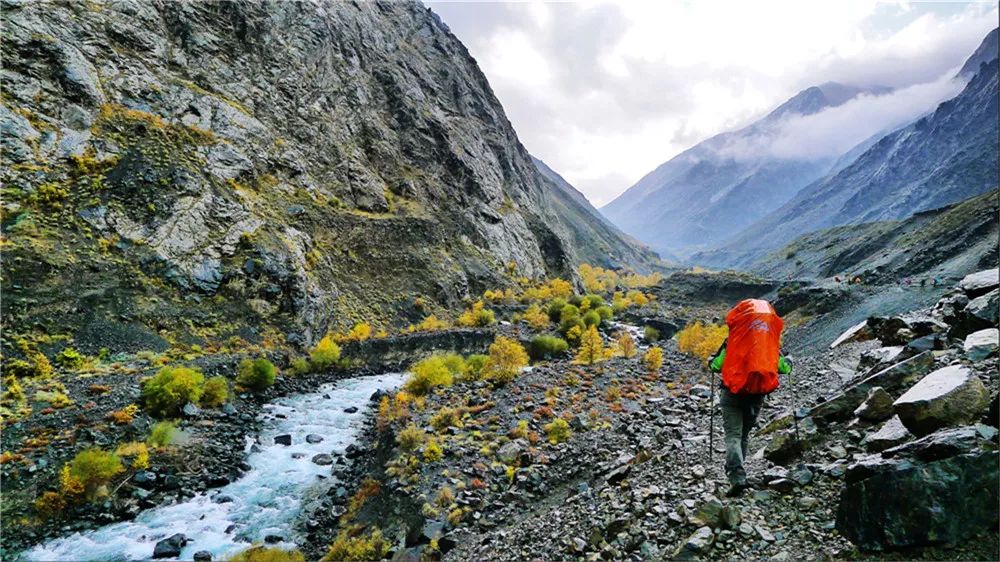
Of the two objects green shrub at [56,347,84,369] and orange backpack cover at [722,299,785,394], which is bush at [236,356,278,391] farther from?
orange backpack cover at [722,299,785,394]

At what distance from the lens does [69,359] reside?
24.5 metres

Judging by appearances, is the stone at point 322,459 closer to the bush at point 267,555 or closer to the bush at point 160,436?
the bush at point 160,436

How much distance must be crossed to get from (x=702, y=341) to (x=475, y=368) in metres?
20.2

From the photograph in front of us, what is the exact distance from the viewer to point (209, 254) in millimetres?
35781

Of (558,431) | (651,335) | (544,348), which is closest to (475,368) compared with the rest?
(558,431)

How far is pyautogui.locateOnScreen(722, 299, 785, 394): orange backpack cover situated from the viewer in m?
7.44

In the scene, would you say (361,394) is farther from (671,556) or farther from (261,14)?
(261,14)

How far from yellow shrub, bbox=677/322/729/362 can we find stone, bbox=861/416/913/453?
27754 millimetres

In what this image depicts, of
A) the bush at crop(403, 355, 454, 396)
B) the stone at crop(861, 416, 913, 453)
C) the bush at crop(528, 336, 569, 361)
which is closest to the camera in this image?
the stone at crop(861, 416, 913, 453)

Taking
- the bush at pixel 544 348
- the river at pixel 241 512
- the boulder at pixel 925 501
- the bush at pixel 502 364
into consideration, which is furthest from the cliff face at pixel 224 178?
the boulder at pixel 925 501

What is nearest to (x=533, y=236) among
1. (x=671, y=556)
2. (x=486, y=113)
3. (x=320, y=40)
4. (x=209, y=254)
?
(x=486, y=113)

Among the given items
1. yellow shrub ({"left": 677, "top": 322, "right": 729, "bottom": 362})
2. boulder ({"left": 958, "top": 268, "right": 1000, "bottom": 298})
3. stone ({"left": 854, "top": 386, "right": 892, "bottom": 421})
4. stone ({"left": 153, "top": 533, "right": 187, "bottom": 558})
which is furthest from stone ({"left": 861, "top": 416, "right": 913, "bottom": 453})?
yellow shrub ({"left": 677, "top": 322, "right": 729, "bottom": 362})

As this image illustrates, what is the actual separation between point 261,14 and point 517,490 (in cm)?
6754

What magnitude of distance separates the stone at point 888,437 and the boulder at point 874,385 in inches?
63.7
